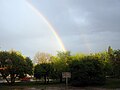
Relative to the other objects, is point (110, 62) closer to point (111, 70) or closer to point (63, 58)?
point (111, 70)

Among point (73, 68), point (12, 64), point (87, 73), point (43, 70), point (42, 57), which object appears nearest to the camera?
point (87, 73)

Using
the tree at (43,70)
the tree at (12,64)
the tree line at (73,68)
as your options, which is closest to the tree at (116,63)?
the tree line at (73,68)

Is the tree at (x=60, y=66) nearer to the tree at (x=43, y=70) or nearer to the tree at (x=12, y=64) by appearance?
the tree at (x=43, y=70)

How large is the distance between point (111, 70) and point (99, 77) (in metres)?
9.32

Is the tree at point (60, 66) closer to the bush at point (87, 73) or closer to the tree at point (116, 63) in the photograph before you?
the bush at point (87, 73)

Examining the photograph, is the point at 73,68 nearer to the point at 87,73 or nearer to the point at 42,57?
the point at 87,73

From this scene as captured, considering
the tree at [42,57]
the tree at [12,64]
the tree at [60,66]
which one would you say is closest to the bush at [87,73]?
the tree at [60,66]

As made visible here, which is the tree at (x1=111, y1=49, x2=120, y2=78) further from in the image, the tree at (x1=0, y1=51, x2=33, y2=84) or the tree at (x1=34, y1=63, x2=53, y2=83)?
the tree at (x1=0, y1=51, x2=33, y2=84)

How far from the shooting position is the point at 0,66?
75000mm

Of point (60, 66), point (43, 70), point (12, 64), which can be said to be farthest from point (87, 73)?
point (12, 64)

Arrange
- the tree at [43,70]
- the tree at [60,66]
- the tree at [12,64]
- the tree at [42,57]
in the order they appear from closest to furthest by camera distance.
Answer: the tree at [12,64]
the tree at [60,66]
the tree at [43,70]
the tree at [42,57]

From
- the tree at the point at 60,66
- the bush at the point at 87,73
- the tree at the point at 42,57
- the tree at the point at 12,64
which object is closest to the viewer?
the bush at the point at 87,73

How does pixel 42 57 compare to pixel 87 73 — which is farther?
pixel 42 57

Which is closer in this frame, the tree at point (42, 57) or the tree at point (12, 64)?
the tree at point (12, 64)
